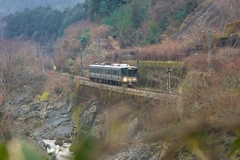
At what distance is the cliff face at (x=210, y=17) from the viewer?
94.6ft

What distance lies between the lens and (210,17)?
3225cm

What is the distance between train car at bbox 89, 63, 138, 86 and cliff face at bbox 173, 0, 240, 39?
573cm

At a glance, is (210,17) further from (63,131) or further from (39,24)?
(39,24)

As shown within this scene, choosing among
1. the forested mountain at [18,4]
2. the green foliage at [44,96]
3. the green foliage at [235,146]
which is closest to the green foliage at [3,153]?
the green foliage at [235,146]

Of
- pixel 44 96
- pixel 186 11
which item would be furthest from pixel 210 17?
pixel 44 96

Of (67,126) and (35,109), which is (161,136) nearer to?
(67,126)

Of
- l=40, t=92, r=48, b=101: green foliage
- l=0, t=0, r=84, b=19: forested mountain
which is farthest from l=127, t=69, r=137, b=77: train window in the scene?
l=0, t=0, r=84, b=19: forested mountain

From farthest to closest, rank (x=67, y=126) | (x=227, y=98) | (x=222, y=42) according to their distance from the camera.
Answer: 1. (x=67, y=126)
2. (x=222, y=42)
3. (x=227, y=98)

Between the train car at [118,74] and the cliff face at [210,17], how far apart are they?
573cm

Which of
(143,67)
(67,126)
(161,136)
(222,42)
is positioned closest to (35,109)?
(67,126)

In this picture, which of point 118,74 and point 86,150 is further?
point 118,74

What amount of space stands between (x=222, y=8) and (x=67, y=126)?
16.2 m

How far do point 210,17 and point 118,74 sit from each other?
37.9 feet

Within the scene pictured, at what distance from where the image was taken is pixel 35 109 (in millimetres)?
32312
